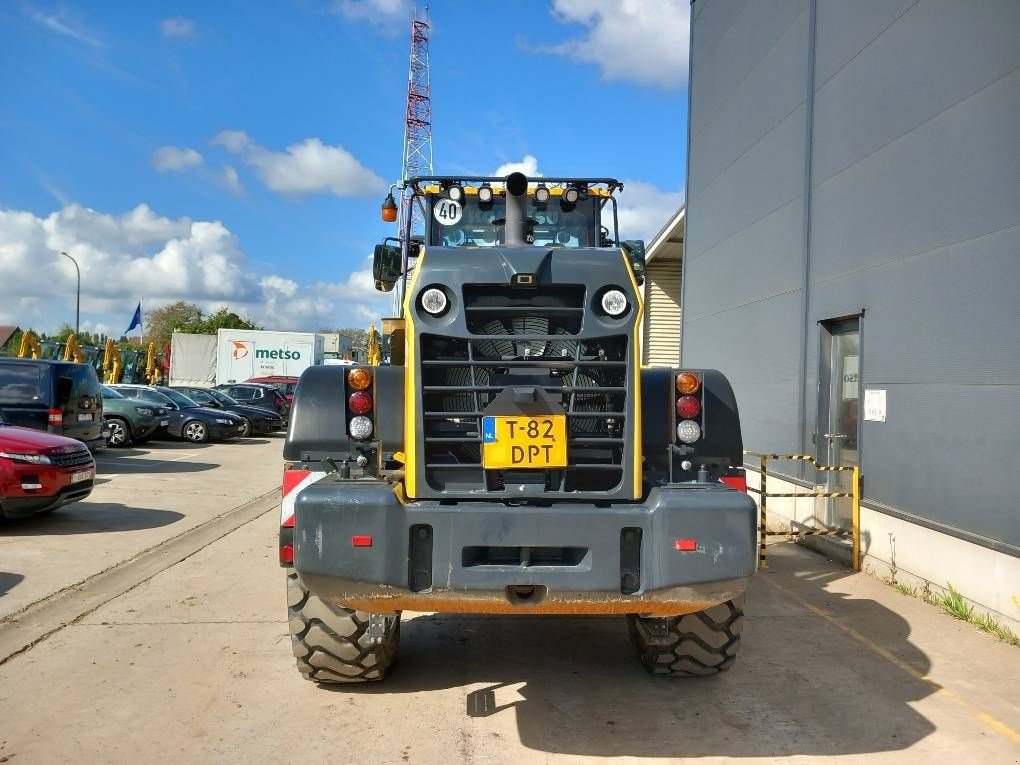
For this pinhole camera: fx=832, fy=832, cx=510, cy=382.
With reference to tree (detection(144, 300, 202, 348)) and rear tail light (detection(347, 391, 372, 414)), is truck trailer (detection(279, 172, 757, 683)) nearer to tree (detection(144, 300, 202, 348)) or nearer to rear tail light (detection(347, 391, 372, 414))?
rear tail light (detection(347, 391, 372, 414))

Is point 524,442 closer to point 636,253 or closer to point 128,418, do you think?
point 636,253

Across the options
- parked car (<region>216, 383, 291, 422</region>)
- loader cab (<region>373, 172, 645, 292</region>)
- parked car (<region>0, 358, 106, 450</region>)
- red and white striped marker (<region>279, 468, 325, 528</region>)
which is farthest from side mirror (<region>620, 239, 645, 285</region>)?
parked car (<region>216, 383, 291, 422</region>)

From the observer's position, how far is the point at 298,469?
14.5 ft

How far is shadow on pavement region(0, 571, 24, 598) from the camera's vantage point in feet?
22.0

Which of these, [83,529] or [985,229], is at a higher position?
[985,229]

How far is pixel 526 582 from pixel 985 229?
188 inches


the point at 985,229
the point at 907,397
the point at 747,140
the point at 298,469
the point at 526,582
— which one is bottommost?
the point at 526,582

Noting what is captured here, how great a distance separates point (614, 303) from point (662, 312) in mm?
17390

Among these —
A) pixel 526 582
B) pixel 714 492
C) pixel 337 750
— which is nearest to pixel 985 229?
pixel 714 492

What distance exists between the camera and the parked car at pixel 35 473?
8.66 metres

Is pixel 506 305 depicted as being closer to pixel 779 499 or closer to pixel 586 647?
pixel 586 647

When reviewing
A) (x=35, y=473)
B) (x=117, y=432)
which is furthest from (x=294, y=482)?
(x=117, y=432)

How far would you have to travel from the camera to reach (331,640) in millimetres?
4434

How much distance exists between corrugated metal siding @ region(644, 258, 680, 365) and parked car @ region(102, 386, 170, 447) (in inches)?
467
